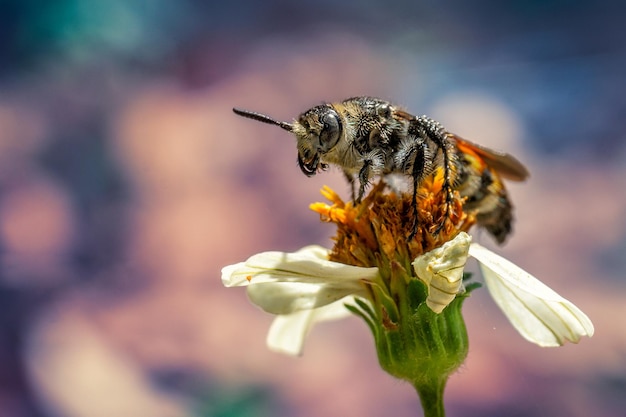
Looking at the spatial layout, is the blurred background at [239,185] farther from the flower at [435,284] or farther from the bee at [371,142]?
the bee at [371,142]

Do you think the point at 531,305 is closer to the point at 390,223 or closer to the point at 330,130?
the point at 390,223

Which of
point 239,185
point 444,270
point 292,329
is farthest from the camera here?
point 239,185

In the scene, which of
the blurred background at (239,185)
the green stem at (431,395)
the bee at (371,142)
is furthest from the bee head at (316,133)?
the blurred background at (239,185)

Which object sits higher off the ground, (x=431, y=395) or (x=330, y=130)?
(x=330, y=130)

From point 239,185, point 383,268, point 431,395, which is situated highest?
point 239,185

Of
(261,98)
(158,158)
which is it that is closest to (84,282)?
(158,158)

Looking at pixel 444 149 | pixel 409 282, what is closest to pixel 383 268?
pixel 409 282

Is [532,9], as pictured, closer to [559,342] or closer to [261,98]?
[261,98]
